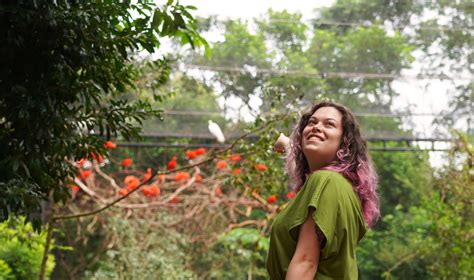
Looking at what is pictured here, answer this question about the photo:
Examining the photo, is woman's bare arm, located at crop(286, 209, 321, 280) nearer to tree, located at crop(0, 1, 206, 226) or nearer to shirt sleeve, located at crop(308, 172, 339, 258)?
shirt sleeve, located at crop(308, 172, 339, 258)

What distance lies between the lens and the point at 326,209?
5.85ft

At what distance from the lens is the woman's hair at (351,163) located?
1959 millimetres

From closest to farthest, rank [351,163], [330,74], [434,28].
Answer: [351,163]
[330,74]
[434,28]

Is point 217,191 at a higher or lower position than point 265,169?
lower

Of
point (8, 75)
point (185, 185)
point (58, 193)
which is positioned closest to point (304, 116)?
point (8, 75)

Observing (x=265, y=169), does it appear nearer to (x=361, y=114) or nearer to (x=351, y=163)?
(x=351, y=163)

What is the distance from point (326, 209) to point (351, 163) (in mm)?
222

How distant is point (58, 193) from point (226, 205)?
5.49 meters

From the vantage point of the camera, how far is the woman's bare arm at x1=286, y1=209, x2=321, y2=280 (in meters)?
1.77

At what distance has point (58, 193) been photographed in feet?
9.93

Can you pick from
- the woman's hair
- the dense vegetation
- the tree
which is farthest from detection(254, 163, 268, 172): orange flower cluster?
the woman's hair

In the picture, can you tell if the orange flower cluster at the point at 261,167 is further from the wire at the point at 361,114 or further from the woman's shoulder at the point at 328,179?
the wire at the point at 361,114

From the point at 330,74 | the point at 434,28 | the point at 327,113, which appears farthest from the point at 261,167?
the point at 434,28

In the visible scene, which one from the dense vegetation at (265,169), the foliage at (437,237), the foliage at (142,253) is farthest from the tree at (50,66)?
the foliage at (142,253)
